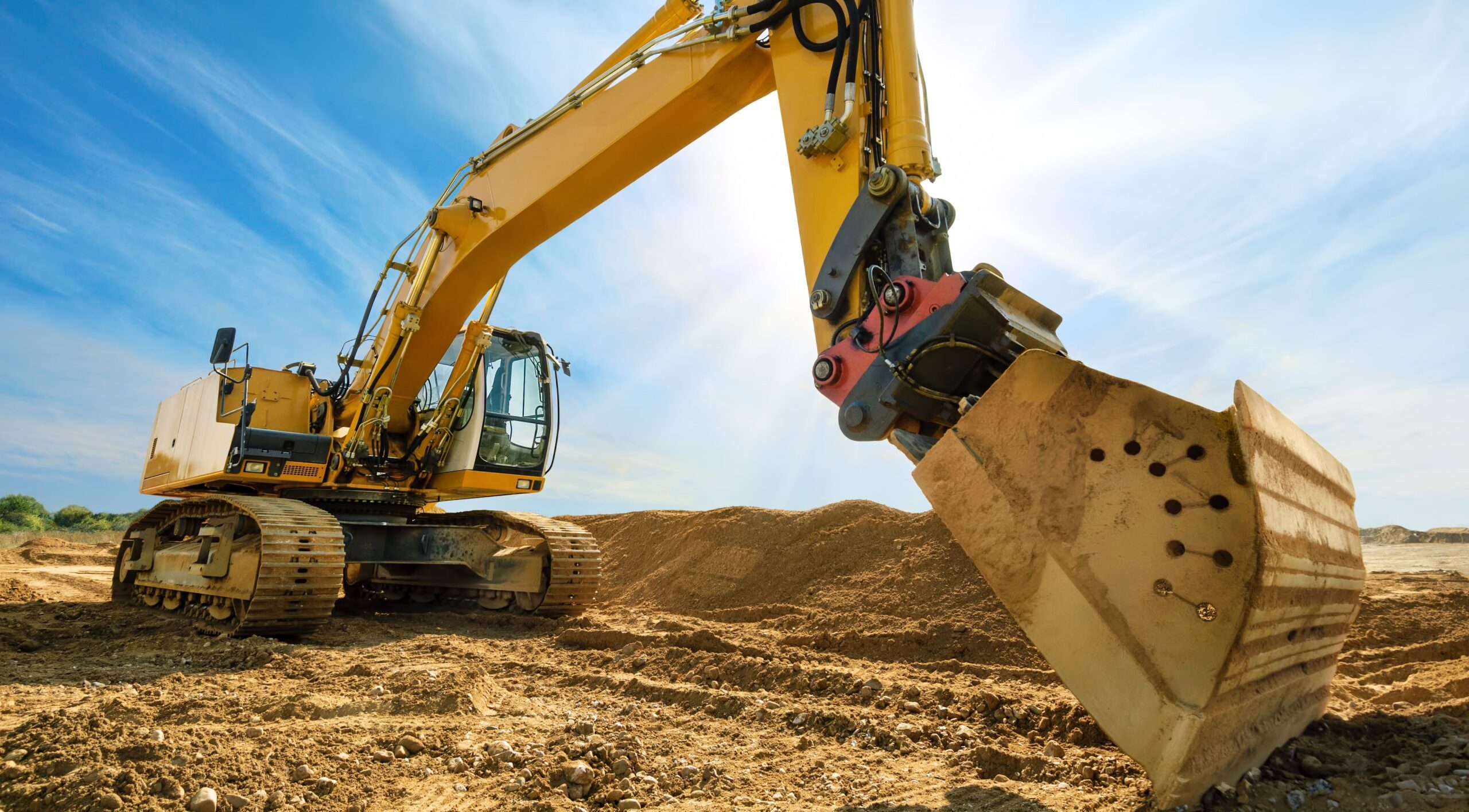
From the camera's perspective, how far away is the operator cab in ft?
24.7

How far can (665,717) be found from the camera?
3.60m

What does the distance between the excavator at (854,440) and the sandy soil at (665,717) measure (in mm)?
406

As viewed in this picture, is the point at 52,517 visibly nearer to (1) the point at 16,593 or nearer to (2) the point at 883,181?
(1) the point at 16,593

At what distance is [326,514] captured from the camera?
6.45 meters

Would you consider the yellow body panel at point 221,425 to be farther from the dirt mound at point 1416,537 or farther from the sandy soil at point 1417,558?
the dirt mound at point 1416,537

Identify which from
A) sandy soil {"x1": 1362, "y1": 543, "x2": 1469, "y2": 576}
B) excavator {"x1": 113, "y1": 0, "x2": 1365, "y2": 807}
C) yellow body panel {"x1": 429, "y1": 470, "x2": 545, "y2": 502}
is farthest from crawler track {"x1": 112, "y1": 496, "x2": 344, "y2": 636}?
sandy soil {"x1": 1362, "y1": 543, "x2": 1469, "y2": 576}

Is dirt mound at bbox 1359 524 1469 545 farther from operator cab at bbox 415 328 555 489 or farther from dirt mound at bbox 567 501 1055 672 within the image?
operator cab at bbox 415 328 555 489

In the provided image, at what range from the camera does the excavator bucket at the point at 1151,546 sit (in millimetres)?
2064

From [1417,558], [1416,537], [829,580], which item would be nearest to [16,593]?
[829,580]

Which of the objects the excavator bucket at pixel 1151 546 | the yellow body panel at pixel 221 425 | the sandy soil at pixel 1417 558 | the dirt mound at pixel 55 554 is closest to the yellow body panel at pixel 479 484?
the yellow body panel at pixel 221 425

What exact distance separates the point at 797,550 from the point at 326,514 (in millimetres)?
4561

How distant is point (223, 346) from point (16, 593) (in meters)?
4.94

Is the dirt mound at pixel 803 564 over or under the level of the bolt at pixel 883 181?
under

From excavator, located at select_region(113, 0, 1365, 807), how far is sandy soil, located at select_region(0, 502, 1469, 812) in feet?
1.33
